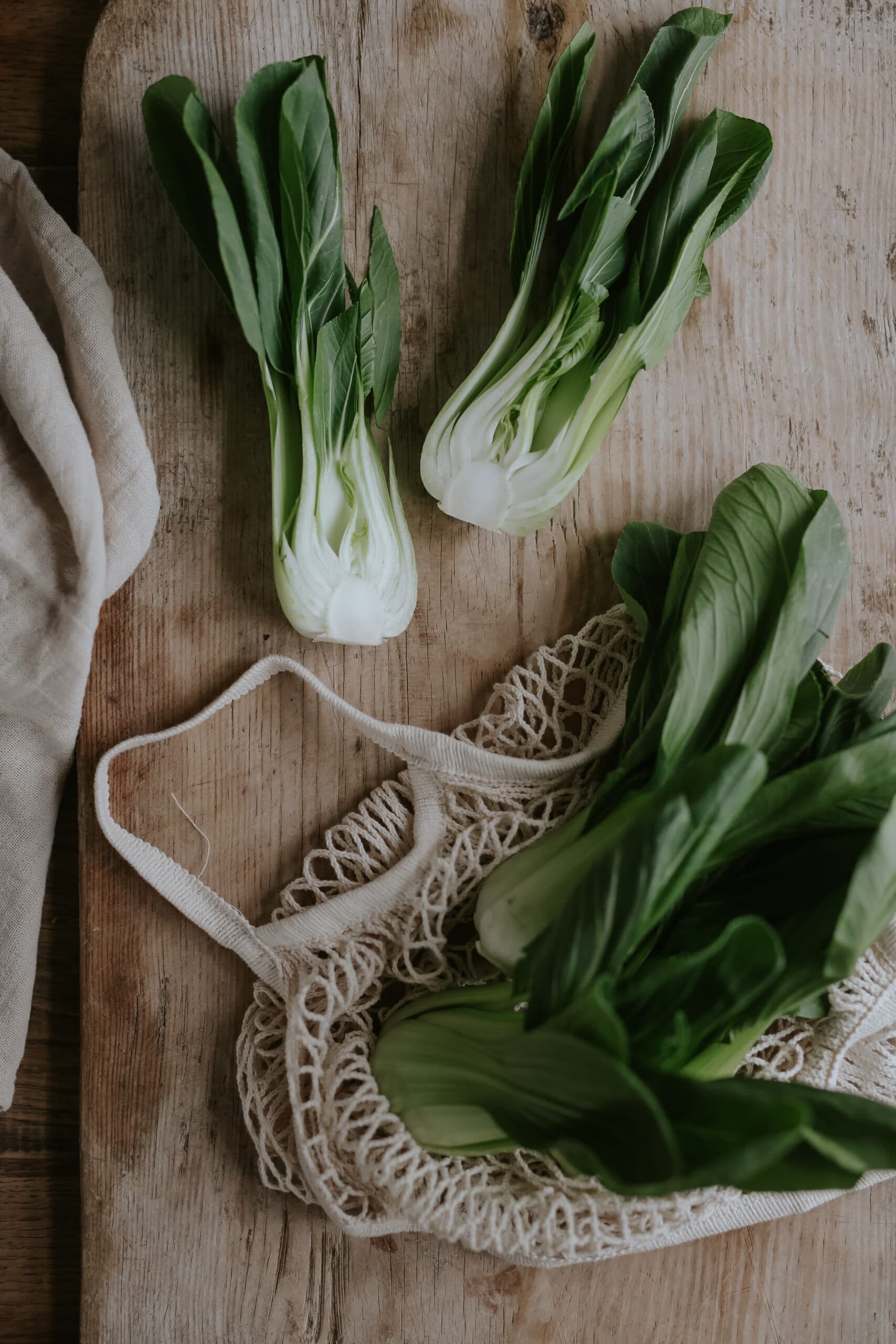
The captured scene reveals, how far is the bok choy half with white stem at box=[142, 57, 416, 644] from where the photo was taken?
81 centimetres

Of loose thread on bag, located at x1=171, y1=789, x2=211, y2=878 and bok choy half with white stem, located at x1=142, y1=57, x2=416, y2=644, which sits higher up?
bok choy half with white stem, located at x1=142, y1=57, x2=416, y2=644

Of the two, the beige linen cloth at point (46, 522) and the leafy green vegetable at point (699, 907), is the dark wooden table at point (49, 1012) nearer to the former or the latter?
the beige linen cloth at point (46, 522)

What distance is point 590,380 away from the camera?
914 millimetres

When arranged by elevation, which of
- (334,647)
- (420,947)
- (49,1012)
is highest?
(334,647)

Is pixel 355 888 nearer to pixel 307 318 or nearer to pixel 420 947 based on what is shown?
pixel 420 947

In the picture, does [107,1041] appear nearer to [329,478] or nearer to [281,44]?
[329,478]

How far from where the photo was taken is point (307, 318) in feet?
2.79

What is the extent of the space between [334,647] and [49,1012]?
54 cm

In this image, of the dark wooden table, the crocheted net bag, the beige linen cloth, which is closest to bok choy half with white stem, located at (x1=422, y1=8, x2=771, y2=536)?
the crocheted net bag

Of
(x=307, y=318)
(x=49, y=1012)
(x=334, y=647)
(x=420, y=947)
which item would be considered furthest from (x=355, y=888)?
(x=307, y=318)

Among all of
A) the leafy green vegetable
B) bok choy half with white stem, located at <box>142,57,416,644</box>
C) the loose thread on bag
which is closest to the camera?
the leafy green vegetable

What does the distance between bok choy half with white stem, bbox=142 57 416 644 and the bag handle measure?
0.10 m

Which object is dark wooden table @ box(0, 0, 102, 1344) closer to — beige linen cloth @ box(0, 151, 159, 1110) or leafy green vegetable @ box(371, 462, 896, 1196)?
beige linen cloth @ box(0, 151, 159, 1110)

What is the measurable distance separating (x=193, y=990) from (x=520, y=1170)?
369mm
